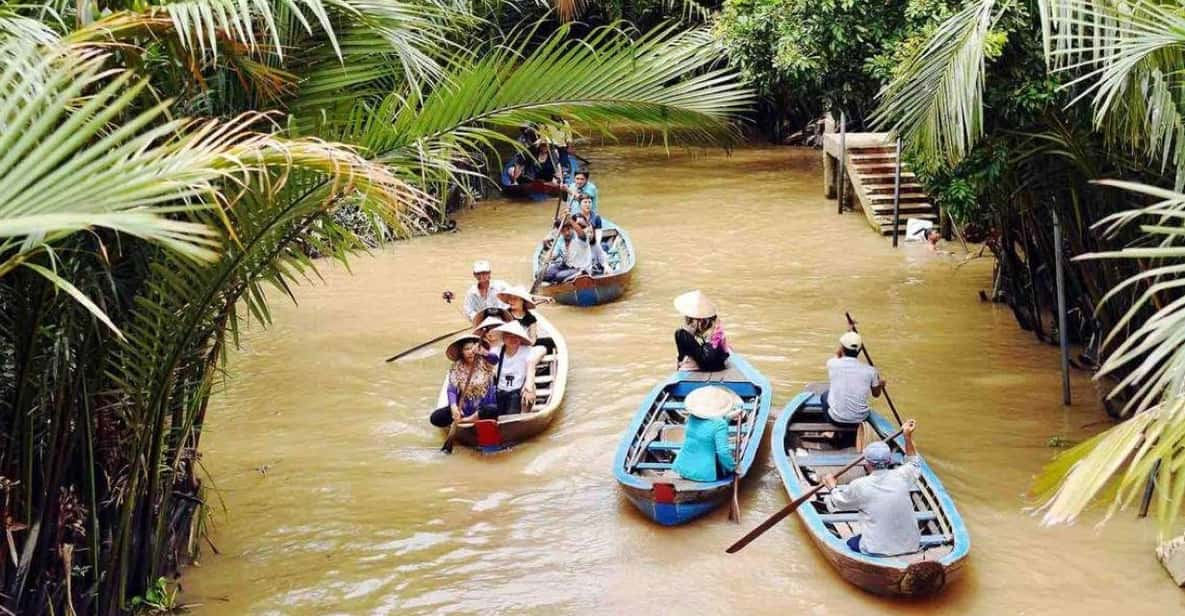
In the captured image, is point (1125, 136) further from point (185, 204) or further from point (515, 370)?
point (185, 204)

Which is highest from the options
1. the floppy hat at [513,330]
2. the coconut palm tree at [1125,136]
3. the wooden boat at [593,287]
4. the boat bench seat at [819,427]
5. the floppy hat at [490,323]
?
the coconut palm tree at [1125,136]

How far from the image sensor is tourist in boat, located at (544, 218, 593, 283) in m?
13.5

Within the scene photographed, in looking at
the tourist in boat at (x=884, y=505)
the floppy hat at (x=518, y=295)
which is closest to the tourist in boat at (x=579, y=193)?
the floppy hat at (x=518, y=295)

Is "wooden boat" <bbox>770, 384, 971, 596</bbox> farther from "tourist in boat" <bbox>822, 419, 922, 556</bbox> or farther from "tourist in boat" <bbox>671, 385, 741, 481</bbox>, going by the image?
"tourist in boat" <bbox>671, 385, 741, 481</bbox>

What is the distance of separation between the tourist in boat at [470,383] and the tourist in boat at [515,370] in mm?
119

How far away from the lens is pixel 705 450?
314 inches

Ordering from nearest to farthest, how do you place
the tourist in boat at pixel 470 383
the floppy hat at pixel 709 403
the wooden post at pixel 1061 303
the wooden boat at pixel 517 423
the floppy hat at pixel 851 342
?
the floppy hat at pixel 709 403 → the floppy hat at pixel 851 342 → the wooden post at pixel 1061 303 → the wooden boat at pixel 517 423 → the tourist in boat at pixel 470 383

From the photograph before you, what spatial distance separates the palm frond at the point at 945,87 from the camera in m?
6.86

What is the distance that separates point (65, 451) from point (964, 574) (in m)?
4.83

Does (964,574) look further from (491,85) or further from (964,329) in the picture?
(964,329)

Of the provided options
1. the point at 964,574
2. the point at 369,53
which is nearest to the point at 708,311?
the point at 964,574

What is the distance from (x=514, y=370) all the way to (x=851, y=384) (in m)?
2.69

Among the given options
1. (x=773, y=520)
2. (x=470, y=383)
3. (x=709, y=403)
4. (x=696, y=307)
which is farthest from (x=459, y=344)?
(x=773, y=520)

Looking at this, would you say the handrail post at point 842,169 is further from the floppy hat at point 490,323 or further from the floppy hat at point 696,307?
the floppy hat at point 490,323
